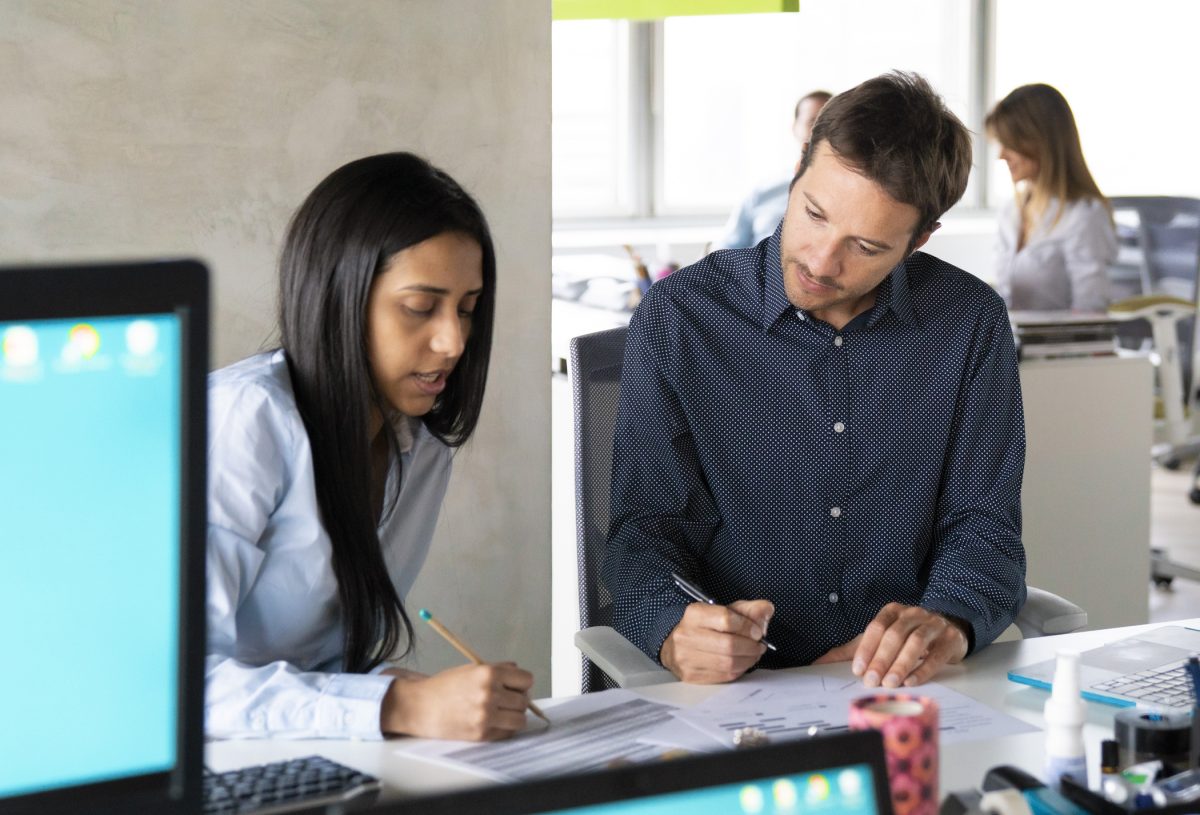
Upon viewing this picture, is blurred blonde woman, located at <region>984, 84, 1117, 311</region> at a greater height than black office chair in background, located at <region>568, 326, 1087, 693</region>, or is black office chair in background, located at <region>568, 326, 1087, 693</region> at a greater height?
blurred blonde woman, located at <region>984, 84, 1117, 311</region>

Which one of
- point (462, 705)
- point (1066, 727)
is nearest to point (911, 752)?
point (1066, 727)

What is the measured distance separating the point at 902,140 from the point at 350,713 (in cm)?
99

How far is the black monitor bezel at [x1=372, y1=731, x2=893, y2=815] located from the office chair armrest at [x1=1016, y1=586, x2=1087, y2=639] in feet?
3.74

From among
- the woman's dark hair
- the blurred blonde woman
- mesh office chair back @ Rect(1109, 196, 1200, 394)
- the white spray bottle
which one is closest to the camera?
the white spray bottle

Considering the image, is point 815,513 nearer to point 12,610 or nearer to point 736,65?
point 12,610

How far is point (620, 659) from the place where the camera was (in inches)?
65.2

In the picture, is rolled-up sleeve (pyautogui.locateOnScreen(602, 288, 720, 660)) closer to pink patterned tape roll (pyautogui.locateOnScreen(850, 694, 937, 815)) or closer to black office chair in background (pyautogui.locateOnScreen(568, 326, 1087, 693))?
black office chair in background (pyautogui.locateOnScreen(568, 326, 1087, 693))

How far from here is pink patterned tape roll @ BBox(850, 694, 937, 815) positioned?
106 centimetres

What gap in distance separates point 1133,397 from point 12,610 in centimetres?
299

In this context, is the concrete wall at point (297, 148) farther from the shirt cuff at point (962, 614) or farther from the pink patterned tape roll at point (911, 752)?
the pink patterned tape roll at point (911, 752)

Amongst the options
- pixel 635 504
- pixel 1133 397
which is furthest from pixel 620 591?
pixel 1133 397

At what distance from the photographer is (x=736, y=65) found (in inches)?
240

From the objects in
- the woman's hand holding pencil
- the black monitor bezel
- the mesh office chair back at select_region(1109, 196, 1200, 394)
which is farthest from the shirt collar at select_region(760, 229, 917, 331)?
the mesh office chair back at select_region(1109, 196, 1200, 394)

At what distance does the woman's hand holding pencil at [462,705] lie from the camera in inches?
51.0
